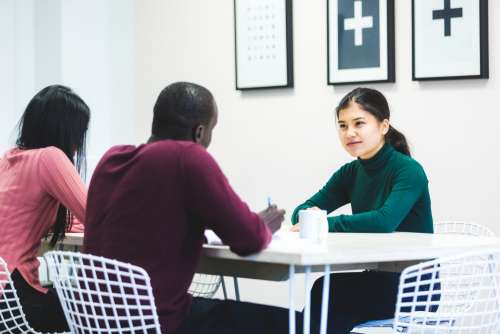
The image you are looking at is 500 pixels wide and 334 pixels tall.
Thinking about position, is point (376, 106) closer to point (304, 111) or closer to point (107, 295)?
point (107, 295)

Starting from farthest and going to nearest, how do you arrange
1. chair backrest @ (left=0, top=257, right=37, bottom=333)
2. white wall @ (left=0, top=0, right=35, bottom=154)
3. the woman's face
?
white wall @ (left=0, top=0, right=35, bottom=154)
the woman's face
chair backrest @ (left=0, top=257, right=37, bottom=333)

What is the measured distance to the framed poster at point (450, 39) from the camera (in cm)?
359

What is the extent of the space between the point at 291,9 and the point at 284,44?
7.2 inches

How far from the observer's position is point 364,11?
3.93 m

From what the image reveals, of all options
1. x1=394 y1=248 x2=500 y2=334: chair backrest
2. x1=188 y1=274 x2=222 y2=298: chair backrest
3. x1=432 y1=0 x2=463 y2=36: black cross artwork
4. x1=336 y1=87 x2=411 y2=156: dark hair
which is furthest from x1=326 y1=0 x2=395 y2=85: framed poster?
x1=394 y1=248 x2=500 y2=334: chair backrest

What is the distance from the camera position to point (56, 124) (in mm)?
2582

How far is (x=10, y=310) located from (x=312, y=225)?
0.91 meters

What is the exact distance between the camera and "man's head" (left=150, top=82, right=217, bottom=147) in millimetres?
2033

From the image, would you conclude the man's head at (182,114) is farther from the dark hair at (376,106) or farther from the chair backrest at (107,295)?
the dark hair at (376,106)

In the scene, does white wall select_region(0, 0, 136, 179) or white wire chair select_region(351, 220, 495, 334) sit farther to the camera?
white wall select_region(0, 0, 136, 179)

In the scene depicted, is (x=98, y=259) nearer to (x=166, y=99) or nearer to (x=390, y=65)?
(x=166, y=99)

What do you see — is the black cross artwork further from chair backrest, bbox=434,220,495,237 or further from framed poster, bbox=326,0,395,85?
chair backrest, bbox=434,220,495,237

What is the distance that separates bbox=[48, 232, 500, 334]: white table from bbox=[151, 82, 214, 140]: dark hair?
12.1 inches

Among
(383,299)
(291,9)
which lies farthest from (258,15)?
(383,299)
